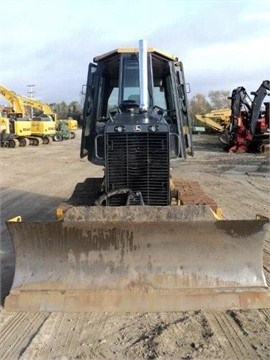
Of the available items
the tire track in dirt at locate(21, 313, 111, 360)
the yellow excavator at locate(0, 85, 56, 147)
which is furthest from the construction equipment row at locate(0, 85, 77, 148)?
the tire track in dirt at locate(21, 313, 111, 360)

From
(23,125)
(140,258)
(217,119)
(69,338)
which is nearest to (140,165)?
(140,258)

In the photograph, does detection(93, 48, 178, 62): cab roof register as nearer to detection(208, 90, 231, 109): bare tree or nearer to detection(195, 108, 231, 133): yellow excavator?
detection(195, 108, 231, 133): yellow excavator

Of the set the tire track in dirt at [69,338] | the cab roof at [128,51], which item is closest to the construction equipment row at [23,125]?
the cab roof at [128,51]

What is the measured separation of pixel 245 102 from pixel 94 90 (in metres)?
16.9

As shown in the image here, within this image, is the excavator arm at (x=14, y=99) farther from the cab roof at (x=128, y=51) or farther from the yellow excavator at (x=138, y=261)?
the yellow excavator at (x=138, y=261)

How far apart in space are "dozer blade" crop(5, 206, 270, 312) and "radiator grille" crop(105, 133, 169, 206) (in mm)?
780

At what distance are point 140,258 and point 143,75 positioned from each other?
7.01 feet

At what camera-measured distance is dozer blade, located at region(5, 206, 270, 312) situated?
425cm

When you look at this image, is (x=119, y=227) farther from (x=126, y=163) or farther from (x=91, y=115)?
(x=91, y=115)

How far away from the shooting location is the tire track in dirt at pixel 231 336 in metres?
3.46

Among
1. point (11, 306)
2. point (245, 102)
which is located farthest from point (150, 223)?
point (245, 102)

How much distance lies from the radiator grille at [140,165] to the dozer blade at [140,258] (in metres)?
0.78

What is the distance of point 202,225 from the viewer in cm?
427

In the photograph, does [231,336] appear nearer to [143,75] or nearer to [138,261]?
[138,261]
